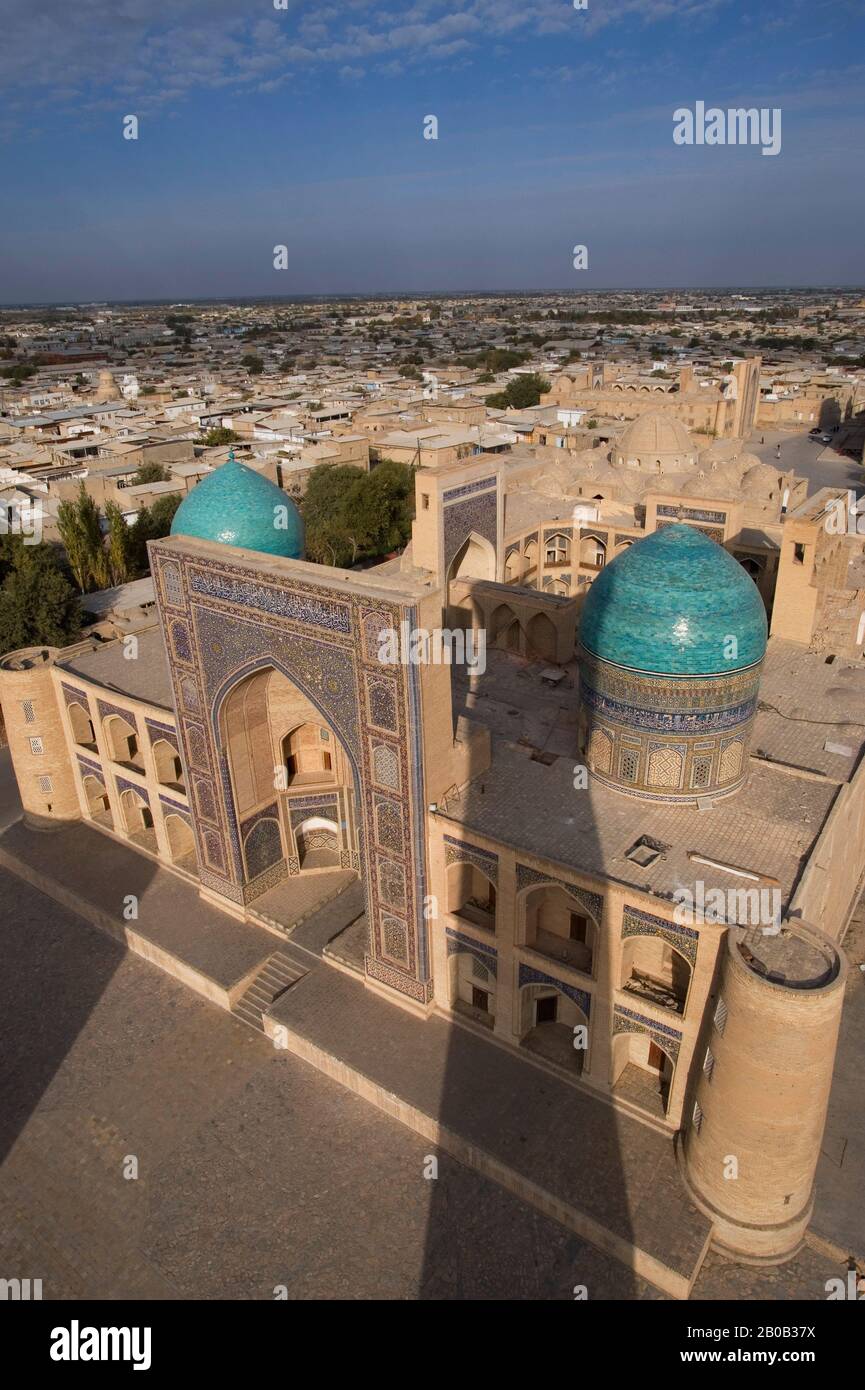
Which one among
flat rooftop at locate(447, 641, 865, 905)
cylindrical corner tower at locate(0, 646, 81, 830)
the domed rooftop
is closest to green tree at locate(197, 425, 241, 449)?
the domed rooftop

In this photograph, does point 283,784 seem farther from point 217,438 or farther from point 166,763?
point 217,438

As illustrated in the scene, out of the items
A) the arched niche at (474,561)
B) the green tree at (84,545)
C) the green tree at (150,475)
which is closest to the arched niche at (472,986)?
the arched niche at (474,561)

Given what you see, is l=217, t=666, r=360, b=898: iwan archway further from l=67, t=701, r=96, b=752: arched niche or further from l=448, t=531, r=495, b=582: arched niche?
l=448, t=531, r=495, b=582: arched niche

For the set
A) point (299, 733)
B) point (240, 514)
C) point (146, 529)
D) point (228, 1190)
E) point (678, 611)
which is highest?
point (240, 514)

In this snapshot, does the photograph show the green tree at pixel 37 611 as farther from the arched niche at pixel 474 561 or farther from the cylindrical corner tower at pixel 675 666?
the cylindrical corner tower at pixel 675 666

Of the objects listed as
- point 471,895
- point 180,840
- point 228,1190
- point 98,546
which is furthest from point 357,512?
point 228,1190
